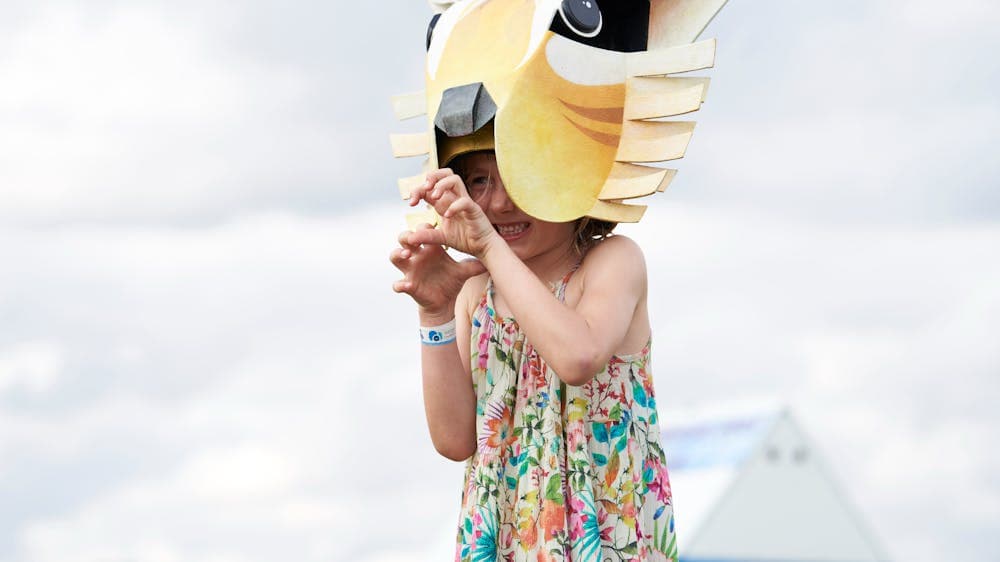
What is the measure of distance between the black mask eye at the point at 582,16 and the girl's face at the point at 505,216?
37 cm

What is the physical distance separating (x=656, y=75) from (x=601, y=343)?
2.35 feet

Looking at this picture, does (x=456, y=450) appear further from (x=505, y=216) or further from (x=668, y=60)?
(x=668, y=60)

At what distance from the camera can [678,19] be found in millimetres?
3352

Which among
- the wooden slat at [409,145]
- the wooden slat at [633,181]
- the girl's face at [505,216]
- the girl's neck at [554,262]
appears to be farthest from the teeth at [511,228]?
the wooden slat at [409,145]

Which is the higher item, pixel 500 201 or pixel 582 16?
pixel 582 16

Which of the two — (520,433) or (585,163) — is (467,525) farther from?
(585,163)

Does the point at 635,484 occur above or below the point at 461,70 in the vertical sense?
below

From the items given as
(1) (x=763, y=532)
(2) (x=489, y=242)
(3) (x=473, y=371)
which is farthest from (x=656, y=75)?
(1) (x=763, y=532)

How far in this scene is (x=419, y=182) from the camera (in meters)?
3.48

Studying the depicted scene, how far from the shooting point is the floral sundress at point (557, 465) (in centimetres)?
312

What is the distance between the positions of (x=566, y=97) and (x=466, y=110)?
249 millimetres

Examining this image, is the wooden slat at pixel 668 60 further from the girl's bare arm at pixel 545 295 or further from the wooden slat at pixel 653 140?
the girl's bare arm at pixel 545 295

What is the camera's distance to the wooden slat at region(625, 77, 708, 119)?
3193 millimetres

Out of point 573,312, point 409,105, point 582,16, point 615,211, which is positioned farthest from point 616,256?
point 409,105
